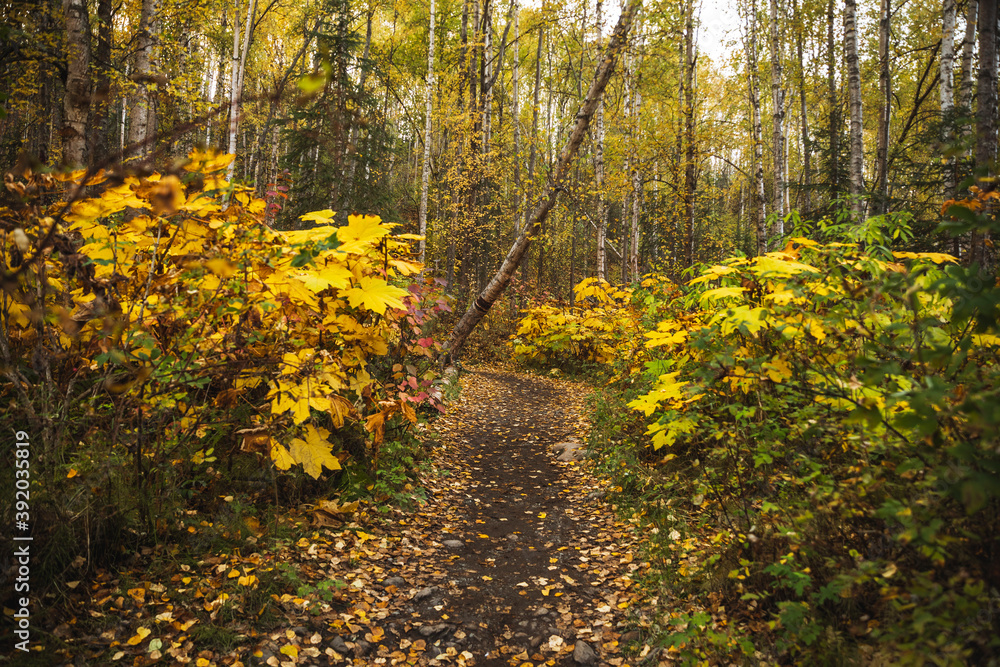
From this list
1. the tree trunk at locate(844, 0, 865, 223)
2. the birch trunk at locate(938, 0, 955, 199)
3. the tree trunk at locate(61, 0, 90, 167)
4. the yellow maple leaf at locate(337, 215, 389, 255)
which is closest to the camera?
the yellow maple leaf at locate(337, 215, 389, 255)

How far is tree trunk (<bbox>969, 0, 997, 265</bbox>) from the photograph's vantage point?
11.6 ft

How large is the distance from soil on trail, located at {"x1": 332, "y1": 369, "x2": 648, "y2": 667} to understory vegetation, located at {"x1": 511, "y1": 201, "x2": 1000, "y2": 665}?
1.32ft

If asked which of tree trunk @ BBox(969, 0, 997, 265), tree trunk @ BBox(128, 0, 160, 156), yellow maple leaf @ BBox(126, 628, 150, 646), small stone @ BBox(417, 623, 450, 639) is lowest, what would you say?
small stone @ BBox(417, 623, 450, 639)

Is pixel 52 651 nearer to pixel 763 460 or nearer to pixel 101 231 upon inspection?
pixel 101 231

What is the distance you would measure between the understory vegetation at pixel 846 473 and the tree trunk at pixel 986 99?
1.40 meters

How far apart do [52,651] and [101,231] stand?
1.98m

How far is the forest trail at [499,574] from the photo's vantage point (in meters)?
2.79

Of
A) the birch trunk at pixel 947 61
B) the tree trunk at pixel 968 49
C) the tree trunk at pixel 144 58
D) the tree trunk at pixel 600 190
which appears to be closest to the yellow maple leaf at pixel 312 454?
the tree trunk at pixel 144 58

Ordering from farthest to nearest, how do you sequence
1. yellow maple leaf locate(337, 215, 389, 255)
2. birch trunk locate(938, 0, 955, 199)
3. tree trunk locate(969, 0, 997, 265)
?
birch trunk locate(938, 0, 955, 199)
tree trunk locate(969, 0, 997, 265)
yellow maple leaf locate(337, 215, 389, 255)

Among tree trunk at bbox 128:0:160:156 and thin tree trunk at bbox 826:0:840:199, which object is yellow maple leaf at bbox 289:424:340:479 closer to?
tree trunk at bbox 128:0:160:156

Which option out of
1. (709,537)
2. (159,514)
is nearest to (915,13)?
(709,537)

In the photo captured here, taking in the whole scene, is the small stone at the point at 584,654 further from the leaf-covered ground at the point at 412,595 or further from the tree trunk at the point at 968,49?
the tree trunk at the point at 968,49

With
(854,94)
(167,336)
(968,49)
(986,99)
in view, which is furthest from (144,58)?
(968,49)

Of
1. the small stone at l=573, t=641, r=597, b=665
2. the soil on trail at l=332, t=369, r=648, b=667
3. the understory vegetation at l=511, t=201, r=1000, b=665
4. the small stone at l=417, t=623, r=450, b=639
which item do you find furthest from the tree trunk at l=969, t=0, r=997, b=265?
the small stone at l=417, t=623, r=450, b=639
